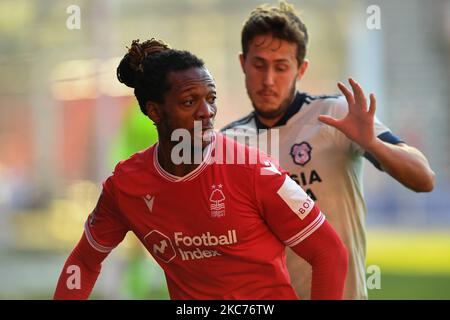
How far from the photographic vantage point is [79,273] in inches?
152

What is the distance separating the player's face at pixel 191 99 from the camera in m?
3.45

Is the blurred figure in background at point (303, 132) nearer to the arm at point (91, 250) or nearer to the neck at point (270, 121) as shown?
the neck at point (270, 121)

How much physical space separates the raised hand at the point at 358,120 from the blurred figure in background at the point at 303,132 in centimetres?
35

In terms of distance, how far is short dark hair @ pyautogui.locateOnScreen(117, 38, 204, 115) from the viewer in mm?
3555

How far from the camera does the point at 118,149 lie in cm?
1002

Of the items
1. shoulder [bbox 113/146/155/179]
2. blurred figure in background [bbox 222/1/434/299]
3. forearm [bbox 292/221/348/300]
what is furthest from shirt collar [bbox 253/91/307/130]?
forearm [bbox 292/221/348/300]

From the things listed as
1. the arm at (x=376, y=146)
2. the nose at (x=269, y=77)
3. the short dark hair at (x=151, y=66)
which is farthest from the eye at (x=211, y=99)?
the nose at (x=269, y=77)

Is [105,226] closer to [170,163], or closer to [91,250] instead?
[91,250]

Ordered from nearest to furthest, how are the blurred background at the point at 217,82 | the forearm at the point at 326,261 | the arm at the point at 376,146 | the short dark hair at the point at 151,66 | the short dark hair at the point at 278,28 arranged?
1. the forearm at the point at 326,261
2. the short dark hair at the point at 151,66
3. the arm at the point at 376,146
4. the short dark hair at the point at 278,28
5. the blurred background at the point at 217,82

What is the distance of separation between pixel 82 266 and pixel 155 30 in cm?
1999

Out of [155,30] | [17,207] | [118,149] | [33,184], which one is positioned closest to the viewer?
[118,149]

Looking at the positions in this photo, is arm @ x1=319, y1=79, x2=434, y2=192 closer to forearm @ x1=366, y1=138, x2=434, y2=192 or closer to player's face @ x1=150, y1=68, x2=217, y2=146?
forearm @ x1=366, y1=138, x2=434, y2=192
